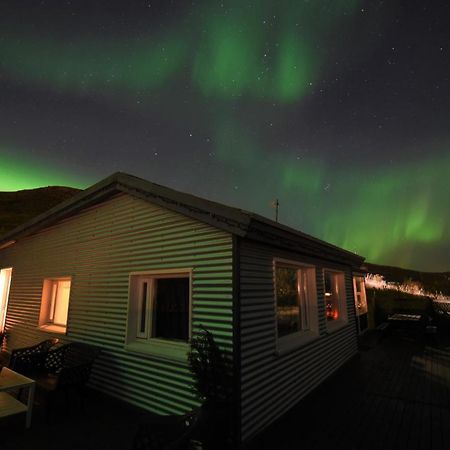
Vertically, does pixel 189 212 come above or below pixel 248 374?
above

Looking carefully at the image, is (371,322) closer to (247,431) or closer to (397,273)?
(247,431)

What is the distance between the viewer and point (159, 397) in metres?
5.10

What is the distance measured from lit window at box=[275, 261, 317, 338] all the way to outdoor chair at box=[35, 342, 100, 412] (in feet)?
13.4

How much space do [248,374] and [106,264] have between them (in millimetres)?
4306

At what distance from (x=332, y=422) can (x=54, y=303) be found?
820 cm

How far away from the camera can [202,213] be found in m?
4.71

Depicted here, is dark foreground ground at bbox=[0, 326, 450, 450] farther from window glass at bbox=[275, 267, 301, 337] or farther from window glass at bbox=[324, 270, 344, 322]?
window glass at bbox=[324, 270, 344, 322]

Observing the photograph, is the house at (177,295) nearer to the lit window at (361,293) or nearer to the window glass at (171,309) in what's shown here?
the window glass at (171,309)

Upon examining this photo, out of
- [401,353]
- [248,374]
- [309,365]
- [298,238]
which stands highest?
[298,238]

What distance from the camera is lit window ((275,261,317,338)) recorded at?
6125 millimetres

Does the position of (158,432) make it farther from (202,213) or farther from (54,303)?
(54,303)

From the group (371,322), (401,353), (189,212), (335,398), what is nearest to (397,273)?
(371,322)

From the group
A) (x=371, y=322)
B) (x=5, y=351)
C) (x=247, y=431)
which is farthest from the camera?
(x=371, y=322)

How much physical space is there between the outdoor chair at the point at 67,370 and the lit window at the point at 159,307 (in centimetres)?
104
